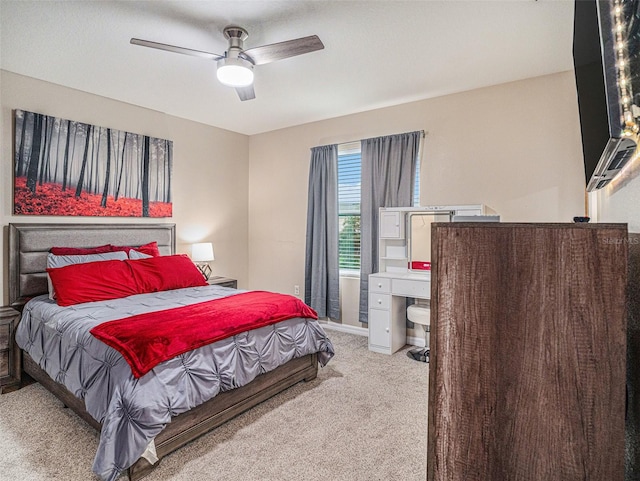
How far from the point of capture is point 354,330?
4629mm

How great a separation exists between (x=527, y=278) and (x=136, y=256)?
3.89 m

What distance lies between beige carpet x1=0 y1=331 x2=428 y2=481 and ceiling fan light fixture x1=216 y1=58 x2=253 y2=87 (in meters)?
2.42

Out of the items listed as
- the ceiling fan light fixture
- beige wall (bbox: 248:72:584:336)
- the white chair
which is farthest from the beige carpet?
the ceiling fan light fixture

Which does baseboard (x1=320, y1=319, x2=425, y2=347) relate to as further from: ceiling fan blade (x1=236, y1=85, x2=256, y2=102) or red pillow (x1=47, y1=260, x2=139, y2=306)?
ceiling fan blade (x1=236, y1=85, x2=256, y2=102)

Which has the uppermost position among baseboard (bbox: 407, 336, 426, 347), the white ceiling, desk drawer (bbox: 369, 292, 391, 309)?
the white ceiling

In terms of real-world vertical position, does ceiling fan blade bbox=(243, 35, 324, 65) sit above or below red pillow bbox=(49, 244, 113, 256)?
above

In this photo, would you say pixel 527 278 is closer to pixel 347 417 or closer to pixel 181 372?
pixel 181 372

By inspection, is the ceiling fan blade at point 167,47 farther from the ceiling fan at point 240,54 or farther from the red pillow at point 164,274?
the red pillow at point 164,274

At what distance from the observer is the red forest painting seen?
11.0 ft

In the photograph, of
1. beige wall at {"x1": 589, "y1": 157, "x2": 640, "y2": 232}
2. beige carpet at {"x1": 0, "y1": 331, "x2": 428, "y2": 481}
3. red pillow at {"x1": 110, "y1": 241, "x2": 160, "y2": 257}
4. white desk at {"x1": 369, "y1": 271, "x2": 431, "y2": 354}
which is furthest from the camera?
red pillow at {"x1": 110, "y1": 241, "x2": 160, "y2": 257}

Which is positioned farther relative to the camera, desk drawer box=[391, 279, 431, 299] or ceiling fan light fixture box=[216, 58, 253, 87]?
desk drawer box=[391, 279, 431, 299]

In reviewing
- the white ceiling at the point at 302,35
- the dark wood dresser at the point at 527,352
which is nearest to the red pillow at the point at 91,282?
the white ceiling at the point at 302,35

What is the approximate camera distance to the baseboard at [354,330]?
4086 mm

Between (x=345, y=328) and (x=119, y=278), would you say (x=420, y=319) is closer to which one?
(x=345, y=328)
